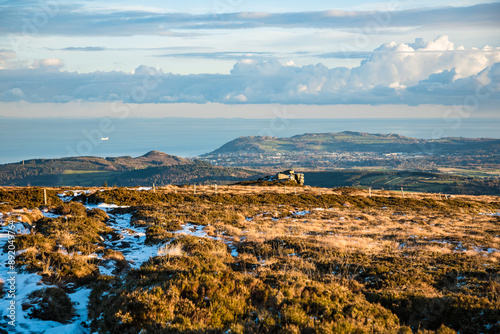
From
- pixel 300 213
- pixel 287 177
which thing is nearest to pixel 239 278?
pixel 300 213

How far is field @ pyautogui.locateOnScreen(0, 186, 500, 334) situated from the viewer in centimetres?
751

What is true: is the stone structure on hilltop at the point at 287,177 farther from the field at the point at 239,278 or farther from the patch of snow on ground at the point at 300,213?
the field at the point at 239,278

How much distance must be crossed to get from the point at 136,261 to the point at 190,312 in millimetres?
5432

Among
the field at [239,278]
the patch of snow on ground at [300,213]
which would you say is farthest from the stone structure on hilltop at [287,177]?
the field at [239,278]

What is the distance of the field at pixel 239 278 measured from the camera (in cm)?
751

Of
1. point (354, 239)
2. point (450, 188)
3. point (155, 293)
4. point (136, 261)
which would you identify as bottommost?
point (450, 188)

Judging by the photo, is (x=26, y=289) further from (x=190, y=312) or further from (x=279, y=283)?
(x=279, y=283)

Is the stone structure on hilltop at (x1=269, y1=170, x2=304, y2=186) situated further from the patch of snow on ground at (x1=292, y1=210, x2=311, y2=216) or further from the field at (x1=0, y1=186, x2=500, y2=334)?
the field at (x1=0, y1=186, x2=500, y2=334)

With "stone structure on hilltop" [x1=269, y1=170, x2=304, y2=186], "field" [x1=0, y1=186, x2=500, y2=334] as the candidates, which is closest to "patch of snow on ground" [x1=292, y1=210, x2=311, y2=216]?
"field" [x1=0, y1=186, x2=500, y2=334]

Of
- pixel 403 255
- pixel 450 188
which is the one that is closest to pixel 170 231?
pixel 403 255

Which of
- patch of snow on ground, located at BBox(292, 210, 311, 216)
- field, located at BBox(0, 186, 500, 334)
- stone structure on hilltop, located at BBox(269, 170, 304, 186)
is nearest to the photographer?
field, located at BBox(0, 186, 500, 334)

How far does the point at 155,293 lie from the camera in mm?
7965

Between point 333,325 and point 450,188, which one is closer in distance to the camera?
point 333,325

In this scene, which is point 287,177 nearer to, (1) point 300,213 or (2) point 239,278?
(1) point 300,213
